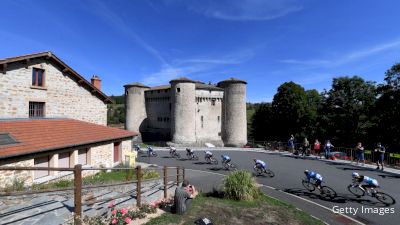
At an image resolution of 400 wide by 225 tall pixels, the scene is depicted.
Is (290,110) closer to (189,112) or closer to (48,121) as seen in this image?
(189,112)

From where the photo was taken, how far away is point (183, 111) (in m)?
40.5

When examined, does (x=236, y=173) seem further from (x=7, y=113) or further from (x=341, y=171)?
(x=7, y=113)

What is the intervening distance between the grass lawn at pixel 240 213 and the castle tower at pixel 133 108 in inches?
1564

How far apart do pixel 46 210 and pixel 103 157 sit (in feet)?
32.7

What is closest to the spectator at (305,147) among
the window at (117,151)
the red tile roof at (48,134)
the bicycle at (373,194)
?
the bicycle at (373,194)

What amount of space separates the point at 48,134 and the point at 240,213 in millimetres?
10461

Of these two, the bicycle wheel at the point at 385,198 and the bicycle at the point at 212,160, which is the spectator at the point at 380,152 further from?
the bicycle at the point at 212,160

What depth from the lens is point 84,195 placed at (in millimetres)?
8484

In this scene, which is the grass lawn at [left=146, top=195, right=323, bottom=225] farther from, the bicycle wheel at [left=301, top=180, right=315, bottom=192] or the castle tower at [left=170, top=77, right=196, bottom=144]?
the castle tower at [left=170, top=77, right=196, bottom=144]

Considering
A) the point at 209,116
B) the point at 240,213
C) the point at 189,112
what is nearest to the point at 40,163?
the point at 240,213

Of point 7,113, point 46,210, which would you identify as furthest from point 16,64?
point 46,210

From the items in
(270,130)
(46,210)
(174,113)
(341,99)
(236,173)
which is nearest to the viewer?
(46,210)

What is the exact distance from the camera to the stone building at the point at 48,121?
11.0 meters

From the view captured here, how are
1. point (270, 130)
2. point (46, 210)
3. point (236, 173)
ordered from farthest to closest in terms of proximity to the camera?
→ point (270, 130) < point (236, 173) < point (46, 210)
